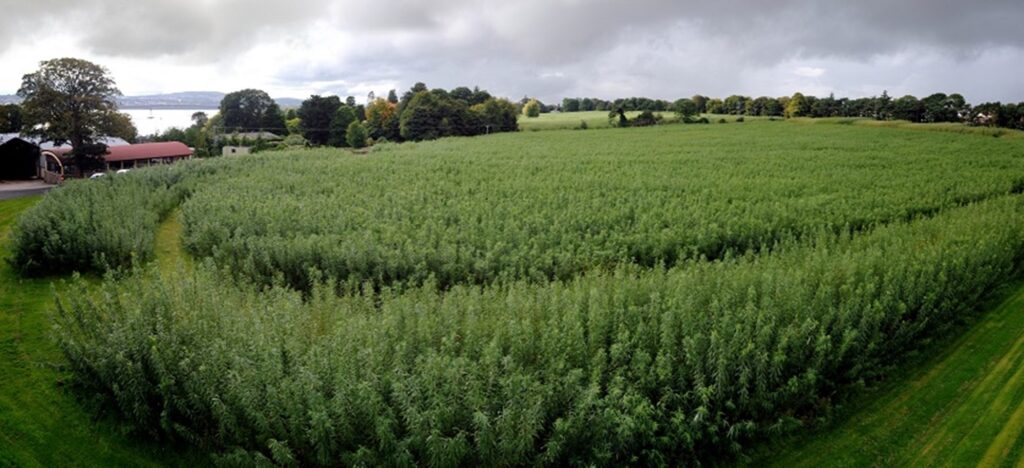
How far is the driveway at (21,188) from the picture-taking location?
117ft

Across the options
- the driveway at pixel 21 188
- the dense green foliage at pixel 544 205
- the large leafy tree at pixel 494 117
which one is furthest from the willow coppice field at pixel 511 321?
the large leafy tree at pixel 494 117

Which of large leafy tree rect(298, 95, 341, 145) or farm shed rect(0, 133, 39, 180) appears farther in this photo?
large leafy tree rect(298, 95, 341, 145)

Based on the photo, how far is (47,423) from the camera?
11.2 meters

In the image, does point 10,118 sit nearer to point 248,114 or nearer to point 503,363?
point 248,114

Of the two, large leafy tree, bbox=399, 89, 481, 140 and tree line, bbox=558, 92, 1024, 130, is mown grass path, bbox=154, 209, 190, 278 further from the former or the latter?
tree line, bbox=558, 92, 1024, 130

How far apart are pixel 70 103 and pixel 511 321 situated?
4361 centimetres

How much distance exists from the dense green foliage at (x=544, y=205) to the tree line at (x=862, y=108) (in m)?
32.7

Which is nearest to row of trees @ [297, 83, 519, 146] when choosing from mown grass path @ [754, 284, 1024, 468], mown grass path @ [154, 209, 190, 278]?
mown grass path @ [154, 209, 190, 278]

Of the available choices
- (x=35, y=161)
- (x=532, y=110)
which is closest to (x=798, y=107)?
(x=532, y=110)

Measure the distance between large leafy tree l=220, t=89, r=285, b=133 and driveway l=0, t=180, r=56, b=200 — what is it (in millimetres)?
51044

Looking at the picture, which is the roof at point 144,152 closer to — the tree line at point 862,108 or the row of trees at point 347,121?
the row of trees at point 347,121

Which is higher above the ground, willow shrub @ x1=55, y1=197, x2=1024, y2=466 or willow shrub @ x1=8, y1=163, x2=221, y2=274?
willow shrub @ x1=8, y1=163, x2=221, y2=274

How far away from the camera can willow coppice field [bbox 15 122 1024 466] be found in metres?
9.51

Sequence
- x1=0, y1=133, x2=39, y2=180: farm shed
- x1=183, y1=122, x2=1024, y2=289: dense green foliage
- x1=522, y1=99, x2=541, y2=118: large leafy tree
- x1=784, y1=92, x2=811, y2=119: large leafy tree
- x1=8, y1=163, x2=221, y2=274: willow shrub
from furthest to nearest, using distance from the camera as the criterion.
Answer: x1=522, y1=99, x2=541, y2=118: large leafy tree < x1=784, y1=92, x2=811, y2=119: large leafy tree < x1=0, y1=133, x2=39, y2=180: farm shed < x1=8, y1=163, x2=221, y2=274: willow shrub < x1=183, y1=122, x2=1024, y2=289: dense green foliage
